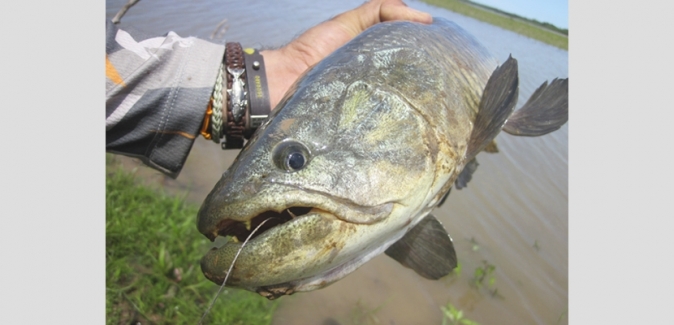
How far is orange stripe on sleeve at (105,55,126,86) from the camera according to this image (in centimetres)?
209

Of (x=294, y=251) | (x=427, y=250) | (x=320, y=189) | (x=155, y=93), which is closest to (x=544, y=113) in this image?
(x=427, y=250)

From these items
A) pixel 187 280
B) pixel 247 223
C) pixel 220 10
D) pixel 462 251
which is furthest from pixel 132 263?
pixel 220 10

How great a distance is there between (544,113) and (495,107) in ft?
1.88

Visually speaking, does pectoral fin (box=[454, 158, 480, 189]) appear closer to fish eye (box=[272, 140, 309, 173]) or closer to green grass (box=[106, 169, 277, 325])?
fish eye (box=[272, 140, 309, 173])

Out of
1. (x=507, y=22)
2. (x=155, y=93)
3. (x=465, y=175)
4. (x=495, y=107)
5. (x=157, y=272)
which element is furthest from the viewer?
(x=507, y=22)

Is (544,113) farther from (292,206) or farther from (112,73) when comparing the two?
(112,73)

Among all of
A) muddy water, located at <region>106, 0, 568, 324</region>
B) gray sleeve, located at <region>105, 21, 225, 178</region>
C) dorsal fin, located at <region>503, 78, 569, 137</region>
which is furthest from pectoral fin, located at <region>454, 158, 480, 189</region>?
muddy water, located at <region>106, 0, 568, 324</region>

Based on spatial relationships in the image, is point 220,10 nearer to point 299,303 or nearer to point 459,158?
point 299,303

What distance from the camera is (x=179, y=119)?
7.43ft

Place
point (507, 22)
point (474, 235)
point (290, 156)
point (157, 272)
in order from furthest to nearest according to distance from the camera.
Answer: point (507, 22), point (474, 235), point (157, 272), point (290, 156)

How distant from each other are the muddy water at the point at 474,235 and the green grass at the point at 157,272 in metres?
0.48

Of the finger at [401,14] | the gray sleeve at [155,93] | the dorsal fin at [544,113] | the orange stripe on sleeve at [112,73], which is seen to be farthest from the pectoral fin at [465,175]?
the orange stripe on sleeve at [112,73]

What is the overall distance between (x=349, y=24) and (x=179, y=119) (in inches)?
53.2

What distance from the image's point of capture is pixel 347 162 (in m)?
1.37
